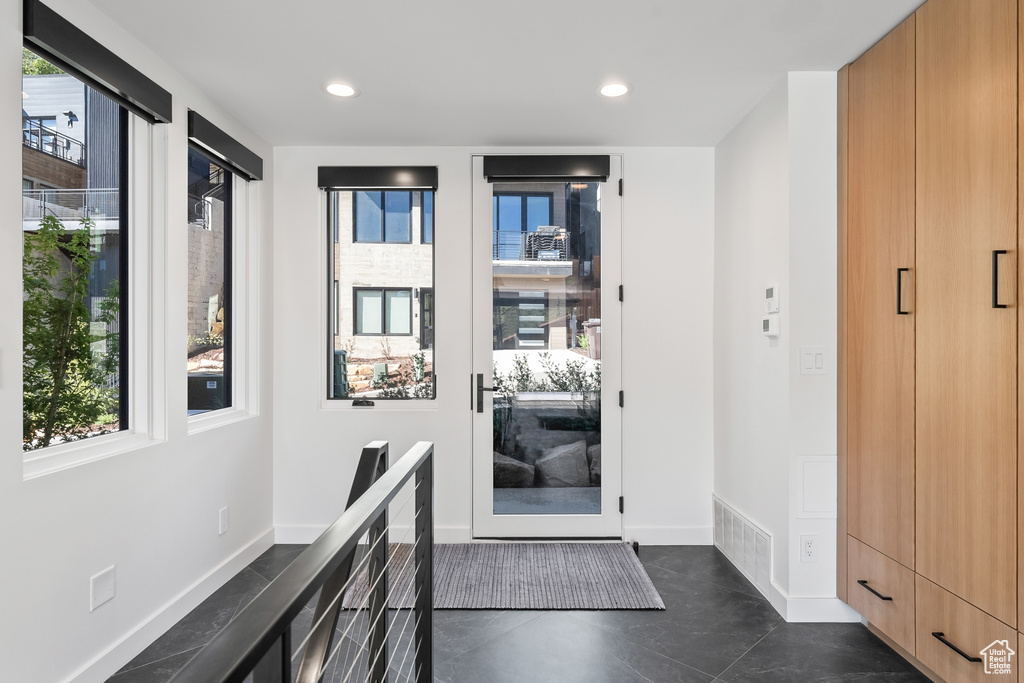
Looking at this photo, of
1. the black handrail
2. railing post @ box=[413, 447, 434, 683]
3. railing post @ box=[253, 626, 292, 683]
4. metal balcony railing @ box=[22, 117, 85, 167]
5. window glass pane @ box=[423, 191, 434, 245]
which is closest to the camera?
the black handrail

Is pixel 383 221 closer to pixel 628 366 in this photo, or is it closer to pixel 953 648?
pixel 628 366

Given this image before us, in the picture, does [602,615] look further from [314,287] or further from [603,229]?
[314,287]

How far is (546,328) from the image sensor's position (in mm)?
3820

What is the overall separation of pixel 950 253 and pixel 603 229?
202cm

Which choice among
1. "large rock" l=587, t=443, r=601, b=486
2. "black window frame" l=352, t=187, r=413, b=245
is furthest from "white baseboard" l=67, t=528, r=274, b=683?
"large rock" l=587, t=443, r=601, b=486

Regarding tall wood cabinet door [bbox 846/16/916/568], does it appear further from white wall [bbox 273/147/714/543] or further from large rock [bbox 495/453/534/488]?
large rock [bbox 495/453/534/488]

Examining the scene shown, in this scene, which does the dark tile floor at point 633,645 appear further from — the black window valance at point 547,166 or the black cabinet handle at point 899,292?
the black window valance at point 547,166

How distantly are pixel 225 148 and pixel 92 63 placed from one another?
0.97 m

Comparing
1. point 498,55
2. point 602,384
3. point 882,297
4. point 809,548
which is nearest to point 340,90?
point 498,55

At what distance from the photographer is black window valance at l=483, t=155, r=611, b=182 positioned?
372 centimetres

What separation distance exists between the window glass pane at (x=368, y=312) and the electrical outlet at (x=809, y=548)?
2.65 metres

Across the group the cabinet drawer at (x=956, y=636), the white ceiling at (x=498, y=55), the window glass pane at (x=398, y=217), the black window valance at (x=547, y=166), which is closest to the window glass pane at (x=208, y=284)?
the white ceiling at (x=498, y=55)

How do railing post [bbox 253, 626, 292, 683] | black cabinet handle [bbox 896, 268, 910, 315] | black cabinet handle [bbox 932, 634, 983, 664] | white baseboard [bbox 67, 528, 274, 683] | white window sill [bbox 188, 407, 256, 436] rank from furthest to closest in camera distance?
white window sill [bbox 188, 407, 256, 436]
black cabinet handle [bbox 896, 268, 910, 315]
white baseboard [bbox 67, 528, 274, 683]
black cabinet handle [bbox 932, 634, 983, 664]
railing post [bbox 253, 626, 292, 683]

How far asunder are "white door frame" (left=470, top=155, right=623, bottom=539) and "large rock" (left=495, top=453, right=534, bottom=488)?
5cm
